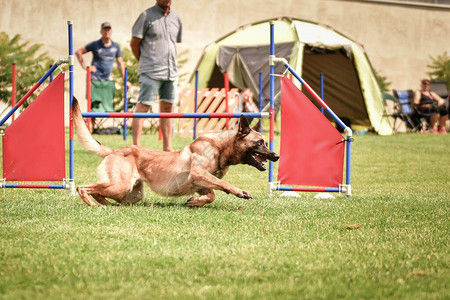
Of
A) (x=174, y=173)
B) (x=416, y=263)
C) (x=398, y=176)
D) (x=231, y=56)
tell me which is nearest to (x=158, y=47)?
(x=174, y=173)

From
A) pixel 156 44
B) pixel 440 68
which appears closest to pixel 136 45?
pixel 156 44

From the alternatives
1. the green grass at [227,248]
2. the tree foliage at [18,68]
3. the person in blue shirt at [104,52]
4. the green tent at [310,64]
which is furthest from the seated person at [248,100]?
A: the green grass at [227,248]

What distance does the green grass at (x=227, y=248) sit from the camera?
8.92 feet

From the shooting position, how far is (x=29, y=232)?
3781 mm

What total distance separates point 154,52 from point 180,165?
2700 mm

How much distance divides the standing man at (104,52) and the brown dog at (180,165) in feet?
21.6

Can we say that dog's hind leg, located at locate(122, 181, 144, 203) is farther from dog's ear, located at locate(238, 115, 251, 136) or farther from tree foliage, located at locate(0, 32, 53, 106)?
tree foliage, located at locate(0, 32, 53, 106)

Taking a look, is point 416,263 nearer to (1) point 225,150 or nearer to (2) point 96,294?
→ (2) point 96,294

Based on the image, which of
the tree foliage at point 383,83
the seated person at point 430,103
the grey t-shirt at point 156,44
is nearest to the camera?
the grey t-shirt at point 156,44

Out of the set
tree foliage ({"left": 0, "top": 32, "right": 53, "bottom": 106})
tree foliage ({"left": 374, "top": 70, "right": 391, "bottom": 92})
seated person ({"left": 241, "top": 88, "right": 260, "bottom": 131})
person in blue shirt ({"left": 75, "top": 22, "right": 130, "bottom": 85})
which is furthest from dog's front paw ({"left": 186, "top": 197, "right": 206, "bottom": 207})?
tree foliage ({"left": 374, "top": 70, "right": 391, "bottom": 92})

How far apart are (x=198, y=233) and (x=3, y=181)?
8.29ft

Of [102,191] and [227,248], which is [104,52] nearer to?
[102,191]

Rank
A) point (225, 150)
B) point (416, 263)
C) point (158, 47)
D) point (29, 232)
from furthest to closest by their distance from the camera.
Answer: point (158, 47) < point (225, 150) < point (29, 232) < point (416, 263)

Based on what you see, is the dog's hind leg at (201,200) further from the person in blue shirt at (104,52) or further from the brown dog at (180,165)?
the person in blue shirt at (104,52)
